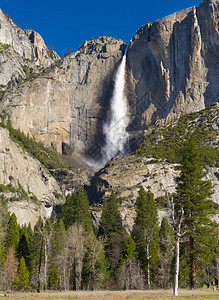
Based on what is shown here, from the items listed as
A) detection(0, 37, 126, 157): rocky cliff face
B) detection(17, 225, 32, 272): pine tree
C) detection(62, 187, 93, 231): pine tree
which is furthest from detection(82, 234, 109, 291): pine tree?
detection(0, 37, 126, 157): rocky cliff face

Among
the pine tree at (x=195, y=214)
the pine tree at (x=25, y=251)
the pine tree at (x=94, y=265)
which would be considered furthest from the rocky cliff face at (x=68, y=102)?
the pine tree at (x=195, y=214)

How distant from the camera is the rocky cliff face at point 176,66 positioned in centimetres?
15675

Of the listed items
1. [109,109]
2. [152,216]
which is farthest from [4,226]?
[109,109]

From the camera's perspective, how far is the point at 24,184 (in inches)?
4855

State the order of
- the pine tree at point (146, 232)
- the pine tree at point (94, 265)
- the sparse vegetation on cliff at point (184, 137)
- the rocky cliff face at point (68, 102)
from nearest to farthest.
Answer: the pine tree at point (146, 232) → the pine tree at point (94, 265) → the sparse vegetation on cliff at point (184, 137) → the rocky cliff face at point (68, 102)

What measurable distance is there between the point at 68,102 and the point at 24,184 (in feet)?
225

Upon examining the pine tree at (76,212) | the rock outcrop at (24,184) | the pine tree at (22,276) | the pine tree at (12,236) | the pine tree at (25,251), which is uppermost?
the rock outcrop at (24,184)

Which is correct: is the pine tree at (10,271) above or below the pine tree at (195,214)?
below

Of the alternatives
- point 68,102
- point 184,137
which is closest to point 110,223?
point 184,137

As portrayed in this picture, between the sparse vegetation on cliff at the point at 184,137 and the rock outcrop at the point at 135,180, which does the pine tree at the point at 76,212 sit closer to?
the rock outcrop at the point at 135,180

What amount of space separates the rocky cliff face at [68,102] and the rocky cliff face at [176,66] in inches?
711

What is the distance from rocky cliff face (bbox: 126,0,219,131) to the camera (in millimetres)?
156750

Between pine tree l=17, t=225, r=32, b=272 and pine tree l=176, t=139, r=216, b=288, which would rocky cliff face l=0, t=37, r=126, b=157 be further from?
pine tree l=176, t=139, r=216, b=288

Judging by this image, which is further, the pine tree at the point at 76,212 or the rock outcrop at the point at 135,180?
the rock outcrop at the point at 135,180
